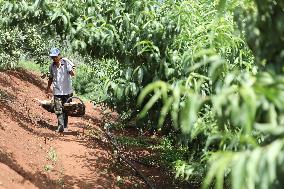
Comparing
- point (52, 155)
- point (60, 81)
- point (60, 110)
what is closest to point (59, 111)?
point (60, 110)

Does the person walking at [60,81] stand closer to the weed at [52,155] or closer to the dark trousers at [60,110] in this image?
the dark trousers at [60,110]

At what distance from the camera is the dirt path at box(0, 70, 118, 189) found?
291 inches

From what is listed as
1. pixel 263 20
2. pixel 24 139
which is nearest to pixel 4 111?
pixel 24 139

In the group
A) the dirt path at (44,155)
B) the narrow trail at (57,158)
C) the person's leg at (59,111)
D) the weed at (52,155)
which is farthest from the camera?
the person's leg at (59,111)

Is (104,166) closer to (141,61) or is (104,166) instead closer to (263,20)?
(141,61)

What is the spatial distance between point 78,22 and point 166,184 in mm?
3475

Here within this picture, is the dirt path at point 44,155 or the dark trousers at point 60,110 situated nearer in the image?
the dirt path at point 44,155

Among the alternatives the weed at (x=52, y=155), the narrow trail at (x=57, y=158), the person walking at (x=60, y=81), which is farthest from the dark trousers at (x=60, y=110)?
the weed at (x=52, y=155)

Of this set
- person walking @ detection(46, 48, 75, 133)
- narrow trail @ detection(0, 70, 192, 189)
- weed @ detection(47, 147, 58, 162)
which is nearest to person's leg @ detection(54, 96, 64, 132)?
person walking @ detection(46, 48, 75, 133)

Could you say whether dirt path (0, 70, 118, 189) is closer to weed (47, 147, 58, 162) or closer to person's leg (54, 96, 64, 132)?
weed (47, 147, 58, 162)

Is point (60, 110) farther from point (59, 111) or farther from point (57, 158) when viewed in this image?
point (57, 158)

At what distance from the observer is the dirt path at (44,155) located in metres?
7.39

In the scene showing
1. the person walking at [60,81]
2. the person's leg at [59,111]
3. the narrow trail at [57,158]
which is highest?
the person walking at [60,81]

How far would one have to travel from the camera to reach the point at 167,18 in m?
6.12
